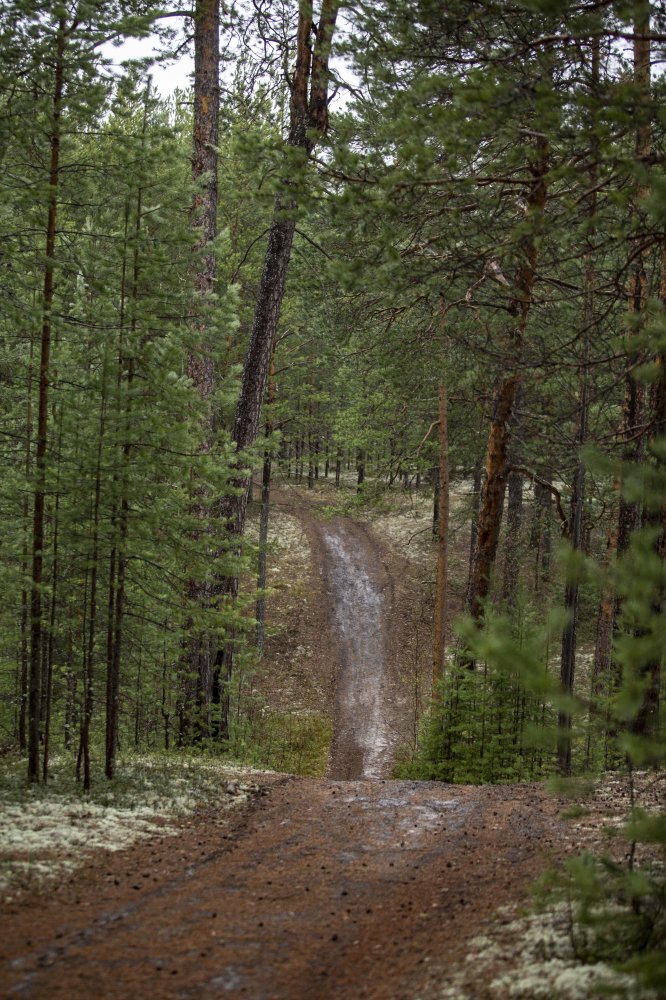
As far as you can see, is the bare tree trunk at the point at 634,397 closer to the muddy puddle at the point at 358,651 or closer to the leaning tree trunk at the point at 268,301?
the leaning tree trunk at the point at 268,301

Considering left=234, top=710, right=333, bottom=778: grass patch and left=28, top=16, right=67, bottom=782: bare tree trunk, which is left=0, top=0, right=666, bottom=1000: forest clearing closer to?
left=28, top=16, right=67, bottom=782: bare tree trunk

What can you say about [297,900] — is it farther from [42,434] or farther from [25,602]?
[25,602]

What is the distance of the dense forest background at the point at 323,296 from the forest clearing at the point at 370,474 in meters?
0.06

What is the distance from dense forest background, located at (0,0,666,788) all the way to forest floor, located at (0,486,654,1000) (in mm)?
1375

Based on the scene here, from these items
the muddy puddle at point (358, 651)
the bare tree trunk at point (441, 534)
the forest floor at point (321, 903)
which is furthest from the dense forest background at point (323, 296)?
the muddy puddle at point (358, 651)

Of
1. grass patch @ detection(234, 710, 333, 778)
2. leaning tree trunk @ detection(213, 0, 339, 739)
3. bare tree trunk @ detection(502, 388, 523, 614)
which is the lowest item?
grass patch @ detection(234, 710, 333, 778)

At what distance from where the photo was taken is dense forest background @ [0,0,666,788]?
18.6 feet

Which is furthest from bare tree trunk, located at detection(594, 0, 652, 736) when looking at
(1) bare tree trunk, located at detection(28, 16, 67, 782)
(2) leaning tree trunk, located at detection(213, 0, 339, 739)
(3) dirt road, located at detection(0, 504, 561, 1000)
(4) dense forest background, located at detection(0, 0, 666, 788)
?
(1) bare tree trunk, located at detection(28, 16, 67, 782)

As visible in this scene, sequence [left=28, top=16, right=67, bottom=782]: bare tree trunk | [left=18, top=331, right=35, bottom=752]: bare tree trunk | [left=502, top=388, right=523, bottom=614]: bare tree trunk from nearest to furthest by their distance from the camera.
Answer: [left=28, top=16, right=67, bottom=782]: bare tree trunk
[left=18, top=331, right=35, bottom=752]: bare tree trunk
[left=502, top=388, right=523, bottom=614]: bare tree trunk

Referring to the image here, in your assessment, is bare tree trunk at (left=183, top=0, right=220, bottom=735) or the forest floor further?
bare tree trunk at (left=183, top=0, right=220, bottom=735)

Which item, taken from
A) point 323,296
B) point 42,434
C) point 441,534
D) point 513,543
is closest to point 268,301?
point 323,296

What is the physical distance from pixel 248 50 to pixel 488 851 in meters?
12.1

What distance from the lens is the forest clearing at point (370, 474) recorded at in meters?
4.24

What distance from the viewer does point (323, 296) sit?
12227mm
